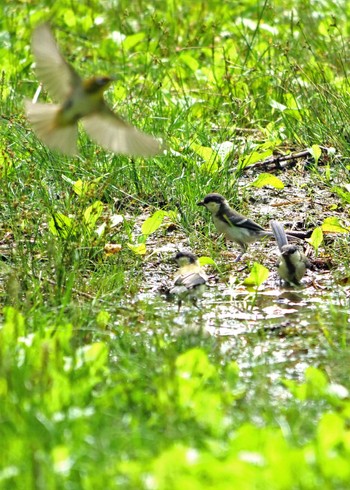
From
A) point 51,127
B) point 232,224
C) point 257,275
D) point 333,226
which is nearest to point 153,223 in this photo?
point 232,224

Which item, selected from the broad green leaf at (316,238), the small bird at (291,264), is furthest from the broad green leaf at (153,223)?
the broad green leaf at (316,238)

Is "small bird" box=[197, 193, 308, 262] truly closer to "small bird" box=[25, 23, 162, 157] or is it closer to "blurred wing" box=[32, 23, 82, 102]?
"small bird" box=[25, 23, 162, 157]

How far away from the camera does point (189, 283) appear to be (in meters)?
6.58

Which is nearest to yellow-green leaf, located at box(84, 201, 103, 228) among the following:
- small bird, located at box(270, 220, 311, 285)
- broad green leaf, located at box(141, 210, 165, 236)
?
broad green leaf, located at box(141, 210, 165, 236)

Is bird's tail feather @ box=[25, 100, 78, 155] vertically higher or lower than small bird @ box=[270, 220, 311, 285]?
higher

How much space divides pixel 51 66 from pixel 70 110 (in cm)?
25

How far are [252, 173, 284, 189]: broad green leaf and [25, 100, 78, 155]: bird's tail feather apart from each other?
6.91ft

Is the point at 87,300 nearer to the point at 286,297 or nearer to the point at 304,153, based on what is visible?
the point at 286,297

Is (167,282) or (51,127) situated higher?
(51,127)

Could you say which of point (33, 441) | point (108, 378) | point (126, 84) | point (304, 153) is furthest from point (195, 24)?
point (33, 441)

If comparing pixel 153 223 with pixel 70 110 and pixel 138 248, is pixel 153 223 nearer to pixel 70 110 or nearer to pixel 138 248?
pixel 138 248

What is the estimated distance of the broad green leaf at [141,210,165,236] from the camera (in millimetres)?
7522

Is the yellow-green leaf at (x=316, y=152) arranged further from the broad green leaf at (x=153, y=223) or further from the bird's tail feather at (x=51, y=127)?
the bird's tail feather at (x=51, y=127)

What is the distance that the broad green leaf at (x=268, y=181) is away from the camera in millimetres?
8203
